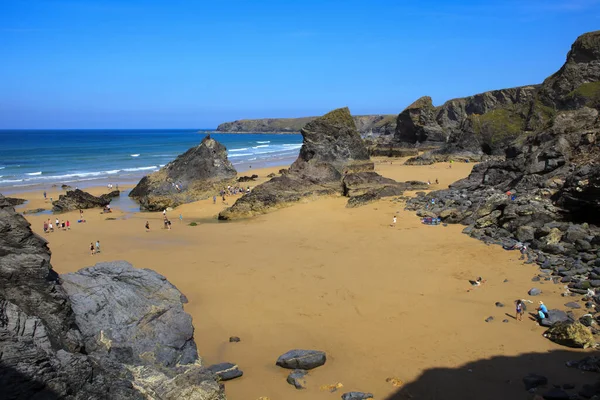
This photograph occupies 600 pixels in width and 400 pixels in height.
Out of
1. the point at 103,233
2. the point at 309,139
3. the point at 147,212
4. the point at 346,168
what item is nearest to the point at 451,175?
the point at 346,168

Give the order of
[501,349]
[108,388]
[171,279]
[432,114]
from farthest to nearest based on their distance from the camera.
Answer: [432,114] < [171,279] < [501,349] < [108,388]

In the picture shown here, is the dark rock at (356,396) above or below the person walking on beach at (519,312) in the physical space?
below

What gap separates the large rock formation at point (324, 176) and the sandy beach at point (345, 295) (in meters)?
3.33

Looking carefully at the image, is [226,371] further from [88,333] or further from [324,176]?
[324,176]

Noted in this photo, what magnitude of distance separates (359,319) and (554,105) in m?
47.8

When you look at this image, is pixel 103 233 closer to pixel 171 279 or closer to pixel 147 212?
pixel 147 212

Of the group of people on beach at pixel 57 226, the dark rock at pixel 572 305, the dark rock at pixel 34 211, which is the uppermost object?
the dark rock at pixel 34 211

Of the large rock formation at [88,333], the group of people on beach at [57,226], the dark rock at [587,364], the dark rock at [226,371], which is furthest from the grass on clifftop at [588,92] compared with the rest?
the large rock formation at [88,333]

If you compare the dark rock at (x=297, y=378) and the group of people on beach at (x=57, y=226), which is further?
the group of people on beach at (x=57, y=226)

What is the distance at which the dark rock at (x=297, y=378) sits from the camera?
8984 mm

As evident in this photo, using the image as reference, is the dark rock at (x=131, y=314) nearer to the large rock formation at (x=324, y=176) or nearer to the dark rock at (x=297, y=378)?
the dark rock at (x=297, y=378)

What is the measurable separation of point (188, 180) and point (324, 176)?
1100 centimetres

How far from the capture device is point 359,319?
12055mm

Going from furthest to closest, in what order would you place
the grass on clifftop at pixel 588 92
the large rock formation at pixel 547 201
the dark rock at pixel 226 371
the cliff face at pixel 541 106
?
the cliff face at pixel 541 106, the grass on clifftop at pixel 588 92, the large rock formation at pixel 547 201, the dark rock at pixel 226 371
